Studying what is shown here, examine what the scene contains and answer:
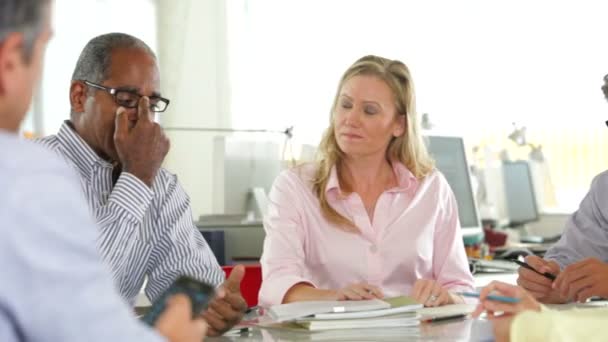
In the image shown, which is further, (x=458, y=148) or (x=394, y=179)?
(x=458, y=148)

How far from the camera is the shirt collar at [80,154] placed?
203cm

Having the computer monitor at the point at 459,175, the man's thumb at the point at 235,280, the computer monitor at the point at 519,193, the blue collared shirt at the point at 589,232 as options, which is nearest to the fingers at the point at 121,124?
the man's thumb at the point at 235,280

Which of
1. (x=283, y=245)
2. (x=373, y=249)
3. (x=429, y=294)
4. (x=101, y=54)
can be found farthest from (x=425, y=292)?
(x=101, y=54)

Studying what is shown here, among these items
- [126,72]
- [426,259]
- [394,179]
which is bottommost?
[426,259]

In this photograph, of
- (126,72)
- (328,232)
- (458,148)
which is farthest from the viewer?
(458,148)

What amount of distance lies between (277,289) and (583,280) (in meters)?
0.77

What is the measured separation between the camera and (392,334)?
1.79 m

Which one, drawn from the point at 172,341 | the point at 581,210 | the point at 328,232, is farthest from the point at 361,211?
the point at 172,341

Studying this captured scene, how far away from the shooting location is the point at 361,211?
2.56 meters

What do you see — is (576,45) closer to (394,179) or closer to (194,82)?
(194,82)

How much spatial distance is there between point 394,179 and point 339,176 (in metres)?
0.17

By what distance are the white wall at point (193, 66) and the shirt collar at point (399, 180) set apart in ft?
12.2

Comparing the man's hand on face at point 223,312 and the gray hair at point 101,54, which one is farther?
the gray hair at point 101,54

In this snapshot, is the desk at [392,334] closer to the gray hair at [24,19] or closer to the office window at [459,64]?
the gray hair at [24,19]
